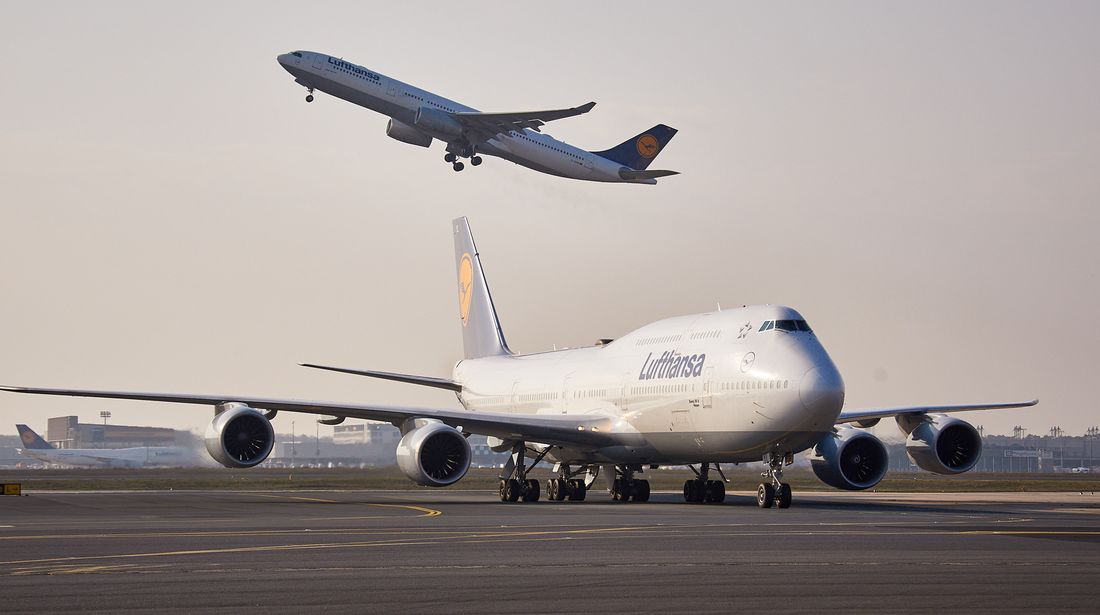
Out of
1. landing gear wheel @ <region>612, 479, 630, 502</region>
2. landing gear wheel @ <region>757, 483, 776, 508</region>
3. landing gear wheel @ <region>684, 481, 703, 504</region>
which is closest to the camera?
landing gear wheel @ <region>757, 483, 776, 508</region>

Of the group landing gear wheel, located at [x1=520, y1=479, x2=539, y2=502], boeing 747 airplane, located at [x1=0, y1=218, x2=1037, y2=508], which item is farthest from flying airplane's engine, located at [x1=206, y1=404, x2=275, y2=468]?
landing gear wheel, located at [x1=520, y1=479, x2=539, y2=502]

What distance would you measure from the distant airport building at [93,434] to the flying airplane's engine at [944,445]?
417 feet

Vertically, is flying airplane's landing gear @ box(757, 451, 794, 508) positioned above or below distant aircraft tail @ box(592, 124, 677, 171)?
below

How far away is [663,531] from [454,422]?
15.9 meters

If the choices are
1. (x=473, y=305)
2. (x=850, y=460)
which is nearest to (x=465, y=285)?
(x=473, y=305)

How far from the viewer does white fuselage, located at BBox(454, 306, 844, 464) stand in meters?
32.0

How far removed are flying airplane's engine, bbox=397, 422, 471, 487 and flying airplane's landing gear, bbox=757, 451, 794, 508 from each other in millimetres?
8312

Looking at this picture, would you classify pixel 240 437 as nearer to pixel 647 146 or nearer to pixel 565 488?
pixel 565 488

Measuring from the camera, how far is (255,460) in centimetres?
3706

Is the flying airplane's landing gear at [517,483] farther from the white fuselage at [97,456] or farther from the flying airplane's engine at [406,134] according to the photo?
the white fuselage at [97,456]

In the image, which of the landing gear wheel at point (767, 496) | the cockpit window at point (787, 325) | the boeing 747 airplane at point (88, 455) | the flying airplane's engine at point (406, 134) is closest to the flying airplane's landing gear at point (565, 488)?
the landing gear wheel at point (767, 496)

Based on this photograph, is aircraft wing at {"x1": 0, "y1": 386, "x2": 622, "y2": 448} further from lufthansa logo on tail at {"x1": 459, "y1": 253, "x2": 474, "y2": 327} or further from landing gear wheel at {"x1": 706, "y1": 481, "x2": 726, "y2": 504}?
lufthansa logo on tail at {"x1": 459, "y1": 253, "x2": 474, "y2": 327}

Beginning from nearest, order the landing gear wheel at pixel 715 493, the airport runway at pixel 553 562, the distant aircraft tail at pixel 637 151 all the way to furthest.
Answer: the airport runway at pixel 553 562, the landing gear wheel at pixel 715 493, the distant aircraft tail at pixel 637 151

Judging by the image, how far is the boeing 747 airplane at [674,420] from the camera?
32500 mm
